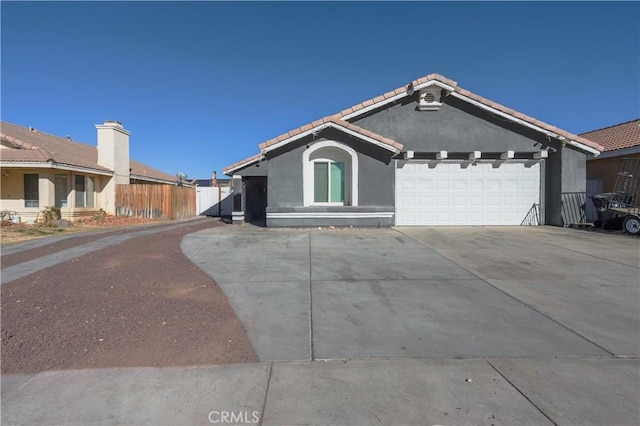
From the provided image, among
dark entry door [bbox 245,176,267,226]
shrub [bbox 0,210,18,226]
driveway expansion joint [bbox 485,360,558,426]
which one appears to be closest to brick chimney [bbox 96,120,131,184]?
shrub [bbox 0,210,18,226]

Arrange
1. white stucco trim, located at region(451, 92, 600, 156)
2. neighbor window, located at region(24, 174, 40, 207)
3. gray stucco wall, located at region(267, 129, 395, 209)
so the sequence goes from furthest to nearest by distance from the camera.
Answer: neighbor window, located at region(24, 174, 40, 207)
white stucco trim, located at region(451, 92, 600, 156)
gray stucco wall, located at region(267, 129, 395, 209)

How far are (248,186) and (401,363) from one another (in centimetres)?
1685

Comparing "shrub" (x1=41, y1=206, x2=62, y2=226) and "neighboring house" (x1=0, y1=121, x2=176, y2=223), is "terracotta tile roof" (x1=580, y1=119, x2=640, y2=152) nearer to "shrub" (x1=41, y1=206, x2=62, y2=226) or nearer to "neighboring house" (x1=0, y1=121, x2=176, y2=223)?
"neighboring house" (x1=0, y1=121, x2=176, y2=223)

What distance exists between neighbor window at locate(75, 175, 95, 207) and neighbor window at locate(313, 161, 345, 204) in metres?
13.5

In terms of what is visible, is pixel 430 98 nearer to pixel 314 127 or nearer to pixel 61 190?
pixel 314 127

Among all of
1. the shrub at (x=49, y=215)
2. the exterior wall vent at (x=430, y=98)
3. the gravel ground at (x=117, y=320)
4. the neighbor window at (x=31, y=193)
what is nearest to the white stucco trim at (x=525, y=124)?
the exterior wall vent at (x=430, y=98)

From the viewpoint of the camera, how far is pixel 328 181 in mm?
13133

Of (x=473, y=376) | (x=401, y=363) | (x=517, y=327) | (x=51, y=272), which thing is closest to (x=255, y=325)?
(x=401, y=363)

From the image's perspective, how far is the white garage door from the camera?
45.2 feet

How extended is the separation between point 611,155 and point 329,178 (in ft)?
42.9

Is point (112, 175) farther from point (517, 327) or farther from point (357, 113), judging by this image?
point (517, 327)

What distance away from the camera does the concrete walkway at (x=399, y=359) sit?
8.73 feet

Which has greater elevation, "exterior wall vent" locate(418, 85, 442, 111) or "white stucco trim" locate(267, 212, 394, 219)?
"exterior wall vent" locate(418, 85, 442, 111)

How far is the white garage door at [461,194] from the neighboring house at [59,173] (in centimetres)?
1563
